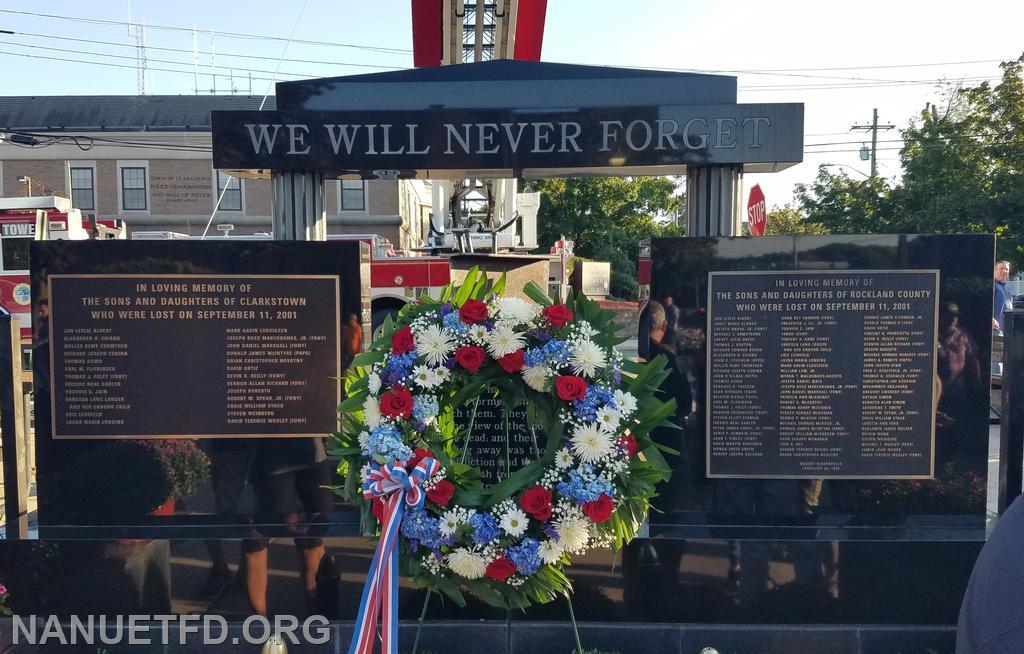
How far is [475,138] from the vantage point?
198 inches

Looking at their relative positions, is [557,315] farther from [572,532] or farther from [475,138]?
[475,138]

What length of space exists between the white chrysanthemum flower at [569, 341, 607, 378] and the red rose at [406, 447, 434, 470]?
758mm

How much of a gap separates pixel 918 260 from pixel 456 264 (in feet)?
30.9

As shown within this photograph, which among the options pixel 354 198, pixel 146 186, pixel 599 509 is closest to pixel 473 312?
pixel 599 509

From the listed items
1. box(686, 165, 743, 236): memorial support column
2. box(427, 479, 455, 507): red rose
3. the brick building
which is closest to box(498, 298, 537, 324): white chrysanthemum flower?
box(427, 479, 455, 507): red rose

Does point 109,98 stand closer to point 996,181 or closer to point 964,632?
point 996,181

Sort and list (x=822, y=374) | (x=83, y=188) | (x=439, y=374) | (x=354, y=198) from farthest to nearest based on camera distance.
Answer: (x=354, y=198)
(x=83, y=188)
(x=822, y=374)
(x=439, y=374)

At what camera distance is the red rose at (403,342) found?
3.86 metres

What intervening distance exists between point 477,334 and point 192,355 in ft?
6.49

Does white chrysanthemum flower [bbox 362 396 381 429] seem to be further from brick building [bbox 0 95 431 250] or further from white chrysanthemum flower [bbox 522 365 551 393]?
brick building [bbox 0 95 431 250]

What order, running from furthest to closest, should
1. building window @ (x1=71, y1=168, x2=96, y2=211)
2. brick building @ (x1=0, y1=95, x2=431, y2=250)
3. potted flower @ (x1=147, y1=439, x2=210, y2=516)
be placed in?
building window @ (x1=71, y1=168, x2=96, y2=211)
brick building @ (x1=0, y1=95, x2=431, y2=250)
potted flower @ (x1=147, y1=439, x2=210, y2=516)

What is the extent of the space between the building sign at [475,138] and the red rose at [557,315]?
1.47 metres

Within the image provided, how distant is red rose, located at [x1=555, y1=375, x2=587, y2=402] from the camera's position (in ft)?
12.0

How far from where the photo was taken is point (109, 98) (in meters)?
39.8
